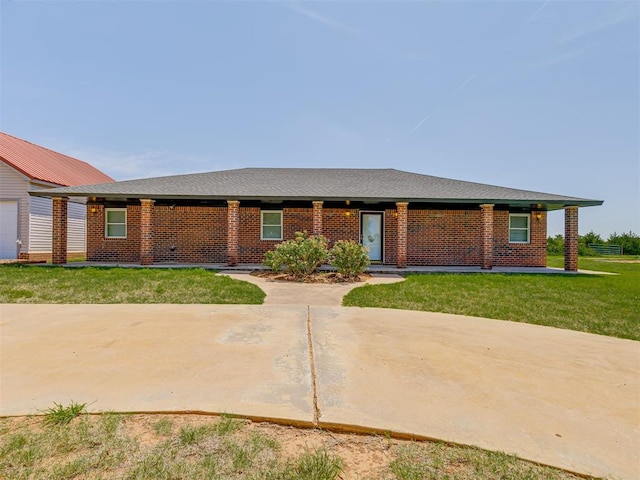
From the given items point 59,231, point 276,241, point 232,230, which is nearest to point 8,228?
point 59,231

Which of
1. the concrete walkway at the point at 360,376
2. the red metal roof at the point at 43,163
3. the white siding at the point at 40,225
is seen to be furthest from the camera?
the red metal roof at the point at 43,163

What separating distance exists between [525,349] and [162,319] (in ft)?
17.4

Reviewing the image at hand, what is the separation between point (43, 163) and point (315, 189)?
51.9ft

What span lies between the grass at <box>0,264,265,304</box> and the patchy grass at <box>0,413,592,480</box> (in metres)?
4.63

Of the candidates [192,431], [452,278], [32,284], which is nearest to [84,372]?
[192,431]

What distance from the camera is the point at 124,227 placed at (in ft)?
47.1

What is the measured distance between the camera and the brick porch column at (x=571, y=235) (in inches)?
507

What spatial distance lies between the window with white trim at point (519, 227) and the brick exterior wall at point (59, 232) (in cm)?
1851

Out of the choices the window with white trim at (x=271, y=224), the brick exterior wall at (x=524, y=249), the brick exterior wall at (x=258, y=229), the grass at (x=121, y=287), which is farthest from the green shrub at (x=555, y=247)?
the grass at (x=121, y=287)

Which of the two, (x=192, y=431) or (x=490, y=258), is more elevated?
(x=490, y=258)

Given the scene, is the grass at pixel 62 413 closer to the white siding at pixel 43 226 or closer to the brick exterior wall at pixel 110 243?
the brick exterior wall at pixel 110 243

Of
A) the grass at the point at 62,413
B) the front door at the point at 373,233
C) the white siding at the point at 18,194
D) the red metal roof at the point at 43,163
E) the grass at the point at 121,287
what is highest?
the red metal roof at the point at 43,163

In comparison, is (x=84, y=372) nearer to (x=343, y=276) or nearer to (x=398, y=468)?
(x=398, y=468)

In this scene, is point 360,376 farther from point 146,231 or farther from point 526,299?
point 146,231
